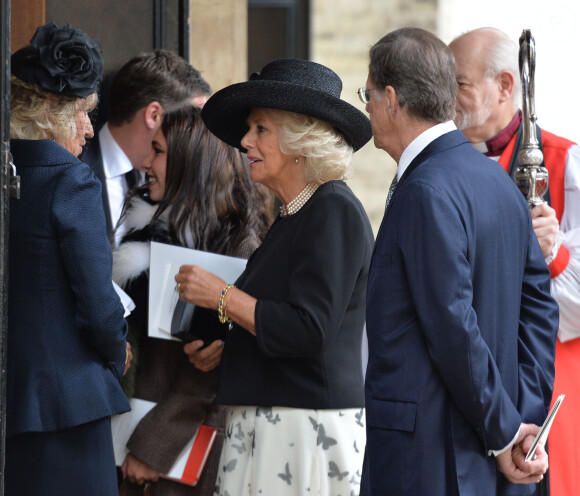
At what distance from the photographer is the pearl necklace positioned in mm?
3062

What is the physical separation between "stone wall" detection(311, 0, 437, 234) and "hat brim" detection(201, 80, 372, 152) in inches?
163

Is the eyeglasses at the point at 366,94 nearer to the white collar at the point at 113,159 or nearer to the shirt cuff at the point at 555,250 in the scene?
the shirt cuff at the point at 555,250

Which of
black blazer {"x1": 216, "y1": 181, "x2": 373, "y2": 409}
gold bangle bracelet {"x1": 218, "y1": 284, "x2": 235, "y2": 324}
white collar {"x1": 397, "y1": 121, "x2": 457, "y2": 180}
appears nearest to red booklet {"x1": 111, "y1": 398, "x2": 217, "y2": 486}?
black blazer {"x1": 216, "y1": 181, "x2": 373, "y2": 409}

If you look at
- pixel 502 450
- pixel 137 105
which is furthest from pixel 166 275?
pixel 137 105

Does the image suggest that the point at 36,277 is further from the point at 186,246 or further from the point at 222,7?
the point at 222,7

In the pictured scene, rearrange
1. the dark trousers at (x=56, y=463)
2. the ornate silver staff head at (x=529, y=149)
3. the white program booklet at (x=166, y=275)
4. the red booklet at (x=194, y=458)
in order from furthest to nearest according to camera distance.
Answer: the red booklet at (x=194, y=458), the white program booklet at (x=166, y=275), the ornate silver staff head at (x=529, y=149), the dark trousers at (x=56, y=463)

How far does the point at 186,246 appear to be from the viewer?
132 inches

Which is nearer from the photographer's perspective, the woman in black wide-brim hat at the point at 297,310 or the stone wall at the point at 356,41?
the woman in black wide-brim hat at the point at 297,310

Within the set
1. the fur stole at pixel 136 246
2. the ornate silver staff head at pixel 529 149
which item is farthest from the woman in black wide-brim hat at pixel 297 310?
the ornate silver staff head at pixel 529 149

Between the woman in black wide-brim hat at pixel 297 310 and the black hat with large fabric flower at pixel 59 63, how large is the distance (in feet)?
1.62

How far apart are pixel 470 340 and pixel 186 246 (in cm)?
128

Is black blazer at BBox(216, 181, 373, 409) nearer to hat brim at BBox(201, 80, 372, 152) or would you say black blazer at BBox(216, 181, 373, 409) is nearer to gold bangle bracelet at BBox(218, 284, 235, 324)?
gold bangle bracelet at BBox(218, 284, 235, 324)

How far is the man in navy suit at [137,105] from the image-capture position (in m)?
4.37

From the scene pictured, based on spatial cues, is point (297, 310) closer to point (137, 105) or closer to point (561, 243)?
point (561, 243)
